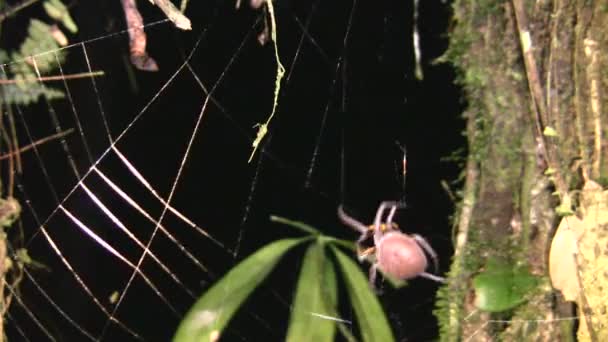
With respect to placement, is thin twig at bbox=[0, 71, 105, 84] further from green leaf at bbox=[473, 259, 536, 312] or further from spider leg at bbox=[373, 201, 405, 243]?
green leaf at bbox=[473, 259, 536, 312]

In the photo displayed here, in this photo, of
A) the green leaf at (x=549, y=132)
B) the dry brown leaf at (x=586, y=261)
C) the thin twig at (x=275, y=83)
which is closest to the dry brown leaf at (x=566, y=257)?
the dry brown leaf at (x=586, y=261)

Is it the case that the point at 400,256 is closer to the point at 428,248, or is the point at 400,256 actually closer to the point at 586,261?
the point at 428,248

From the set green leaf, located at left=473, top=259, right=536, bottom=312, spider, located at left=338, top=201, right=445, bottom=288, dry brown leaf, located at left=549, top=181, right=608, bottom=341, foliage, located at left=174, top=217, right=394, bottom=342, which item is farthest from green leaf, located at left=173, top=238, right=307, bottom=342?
dry brown leaf, located at left=549, top=181, right=608, bottom=341

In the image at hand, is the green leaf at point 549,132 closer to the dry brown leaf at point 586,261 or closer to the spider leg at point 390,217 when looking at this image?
the dry brown leaf at point 586,261

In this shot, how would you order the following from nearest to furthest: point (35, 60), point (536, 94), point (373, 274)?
1. point (536, 94)
2. point (373, 274)
3. point (35, 60)

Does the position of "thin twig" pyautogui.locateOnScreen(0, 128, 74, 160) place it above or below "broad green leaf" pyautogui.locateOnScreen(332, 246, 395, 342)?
above

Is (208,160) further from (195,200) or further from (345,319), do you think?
(345,319)

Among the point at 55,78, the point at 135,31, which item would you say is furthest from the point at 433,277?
the point at 55,78
